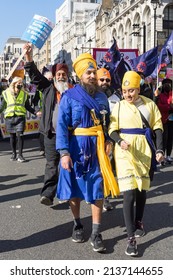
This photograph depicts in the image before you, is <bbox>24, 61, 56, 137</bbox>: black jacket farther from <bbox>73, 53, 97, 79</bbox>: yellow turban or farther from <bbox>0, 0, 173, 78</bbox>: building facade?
<bbox>0, 0, 173, 78</bbox>: building facade

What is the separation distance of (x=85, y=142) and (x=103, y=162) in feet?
0.89

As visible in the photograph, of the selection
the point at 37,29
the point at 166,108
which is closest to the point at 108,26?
the point at 166,108

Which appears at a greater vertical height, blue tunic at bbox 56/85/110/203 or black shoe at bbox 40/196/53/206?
blue tunic at bbox 56/85/110/203

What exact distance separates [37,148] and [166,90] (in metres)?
4.36

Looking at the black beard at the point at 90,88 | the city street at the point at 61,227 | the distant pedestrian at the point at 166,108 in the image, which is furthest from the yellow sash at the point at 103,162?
the distant pedestrian at the point at 166,108

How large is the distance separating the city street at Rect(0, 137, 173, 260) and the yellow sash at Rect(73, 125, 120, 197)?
24.3 inches

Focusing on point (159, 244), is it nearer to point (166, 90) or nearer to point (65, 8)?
point (166, 90)

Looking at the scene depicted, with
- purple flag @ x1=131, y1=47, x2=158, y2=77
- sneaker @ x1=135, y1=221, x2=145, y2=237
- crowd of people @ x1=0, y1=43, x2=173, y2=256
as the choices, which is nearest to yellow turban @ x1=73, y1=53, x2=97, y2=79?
crowd of people @ x1=0, y1=43, x2=173, y2=256

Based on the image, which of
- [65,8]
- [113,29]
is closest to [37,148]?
[113,29]

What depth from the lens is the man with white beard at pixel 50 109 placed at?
5.27 m

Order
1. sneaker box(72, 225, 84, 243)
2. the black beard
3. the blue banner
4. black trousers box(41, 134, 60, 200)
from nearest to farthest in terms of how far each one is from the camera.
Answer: the black beard < sneaker box(72, 225, 84, 243) < black trousers box(41, 134, 60, 200) < the blue banner

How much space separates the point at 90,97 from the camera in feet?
13.1

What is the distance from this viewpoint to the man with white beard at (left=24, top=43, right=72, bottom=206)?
208 inches

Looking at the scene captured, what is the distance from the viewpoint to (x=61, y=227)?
4.73m
